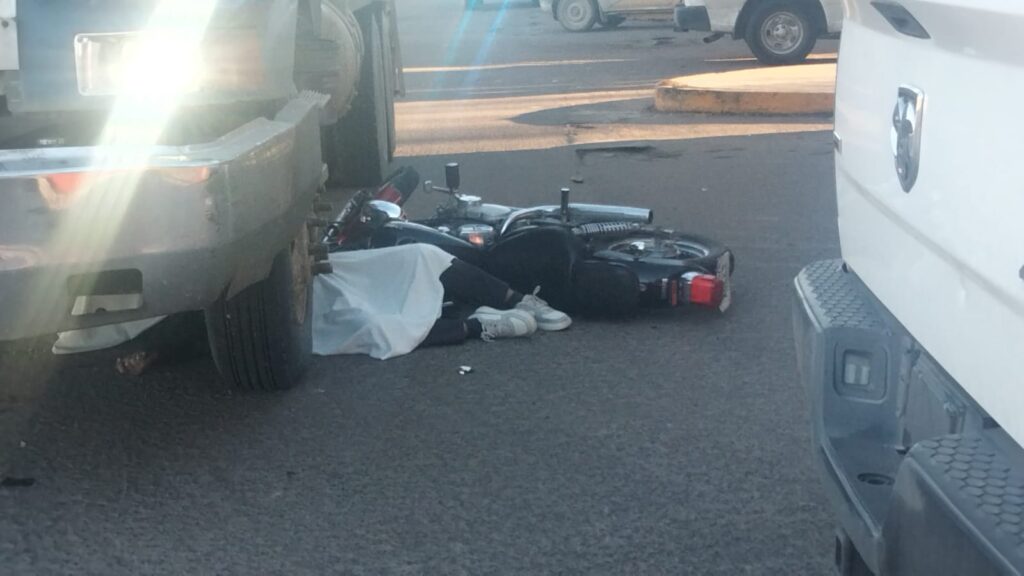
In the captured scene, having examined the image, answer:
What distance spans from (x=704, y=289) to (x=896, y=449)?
2.45 metres

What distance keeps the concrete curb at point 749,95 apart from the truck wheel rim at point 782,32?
2167mm

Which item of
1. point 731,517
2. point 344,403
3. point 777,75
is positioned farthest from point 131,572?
point 777,75

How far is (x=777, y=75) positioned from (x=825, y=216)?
6184 millimetres

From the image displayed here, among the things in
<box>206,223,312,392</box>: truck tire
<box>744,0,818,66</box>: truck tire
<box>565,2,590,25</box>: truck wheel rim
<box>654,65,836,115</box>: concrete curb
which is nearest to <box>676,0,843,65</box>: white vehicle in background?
<box>744,0,818,66</box>: truck tire

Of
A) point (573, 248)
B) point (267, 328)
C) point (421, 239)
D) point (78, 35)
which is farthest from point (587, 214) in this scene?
point (78, 35)

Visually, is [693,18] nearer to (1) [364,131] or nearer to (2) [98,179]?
(1) [364,131]

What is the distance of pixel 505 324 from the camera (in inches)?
187

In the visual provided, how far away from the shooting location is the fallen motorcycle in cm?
491

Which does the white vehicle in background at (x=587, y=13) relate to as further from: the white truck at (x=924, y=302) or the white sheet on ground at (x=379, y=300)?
the white truck at (x=924, y=302)

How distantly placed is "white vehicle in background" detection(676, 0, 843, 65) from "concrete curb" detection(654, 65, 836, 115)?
215cm

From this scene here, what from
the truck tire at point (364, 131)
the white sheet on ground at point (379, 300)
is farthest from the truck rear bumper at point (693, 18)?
the white sheet on ground at point (379, 300)

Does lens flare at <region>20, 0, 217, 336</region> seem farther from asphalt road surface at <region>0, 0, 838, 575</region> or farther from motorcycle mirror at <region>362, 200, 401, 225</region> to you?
motorcycle mirror at <region>362, 200, 401, 225</region>

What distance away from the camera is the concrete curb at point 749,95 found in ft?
36.7

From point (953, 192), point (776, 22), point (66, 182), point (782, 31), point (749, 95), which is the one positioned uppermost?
point (953, 192)
